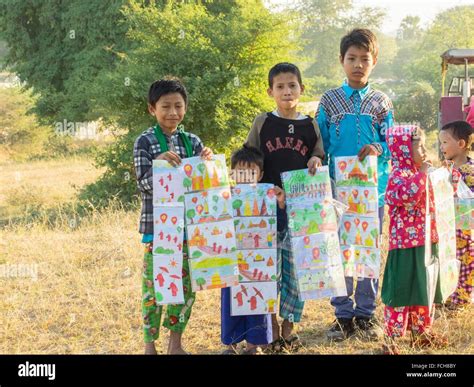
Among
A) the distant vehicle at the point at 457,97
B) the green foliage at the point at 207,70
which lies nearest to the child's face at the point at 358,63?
the green foliage at the point at 207,70

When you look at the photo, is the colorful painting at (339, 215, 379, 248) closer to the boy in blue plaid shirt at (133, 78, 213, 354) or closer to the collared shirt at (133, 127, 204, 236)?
the boy in blue plaid shirt at (133, 78, 213, 354)

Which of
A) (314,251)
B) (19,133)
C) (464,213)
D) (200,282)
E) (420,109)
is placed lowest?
(200,282)

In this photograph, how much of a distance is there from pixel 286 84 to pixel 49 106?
517 inches

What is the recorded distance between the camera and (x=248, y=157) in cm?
384

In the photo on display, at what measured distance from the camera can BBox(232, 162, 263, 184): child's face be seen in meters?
3.82

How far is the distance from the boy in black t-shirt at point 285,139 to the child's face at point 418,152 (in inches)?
21.6

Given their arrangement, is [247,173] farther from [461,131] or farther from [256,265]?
[461,131]

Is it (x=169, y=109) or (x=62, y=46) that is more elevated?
(x=62, y=46)

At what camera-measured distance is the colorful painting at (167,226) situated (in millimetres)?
3613

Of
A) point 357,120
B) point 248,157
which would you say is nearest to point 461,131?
point 357,120

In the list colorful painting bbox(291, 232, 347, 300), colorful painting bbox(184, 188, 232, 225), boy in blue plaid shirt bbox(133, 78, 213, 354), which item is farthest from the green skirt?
boy in blue plaid shirt bbox(133, 78, 213, 354)

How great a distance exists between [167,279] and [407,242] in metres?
1.49

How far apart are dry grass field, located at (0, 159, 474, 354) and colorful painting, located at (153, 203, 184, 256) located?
0.98 m

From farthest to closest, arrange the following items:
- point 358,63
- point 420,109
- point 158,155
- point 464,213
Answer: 1. point 420,109
2. point 464,213
3. point 358,63
4. point 158,155
